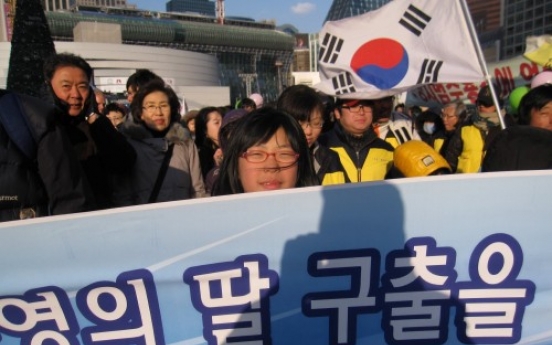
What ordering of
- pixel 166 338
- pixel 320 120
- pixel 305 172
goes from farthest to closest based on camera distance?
pixel 320 120, pixel 305 172, pixel 166 338

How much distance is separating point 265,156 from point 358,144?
105cm

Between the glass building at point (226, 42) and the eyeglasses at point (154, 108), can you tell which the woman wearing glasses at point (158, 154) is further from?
the glass building at point (226, 42)

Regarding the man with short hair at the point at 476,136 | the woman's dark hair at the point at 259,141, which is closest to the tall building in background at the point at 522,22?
the man with short hair at the point at 476,136

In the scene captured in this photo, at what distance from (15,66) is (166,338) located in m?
2.90

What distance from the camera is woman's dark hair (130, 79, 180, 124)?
2.93 m

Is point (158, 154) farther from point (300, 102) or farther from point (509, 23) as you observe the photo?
point (509, 23)

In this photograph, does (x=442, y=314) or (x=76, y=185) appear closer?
(x=442, y=314)

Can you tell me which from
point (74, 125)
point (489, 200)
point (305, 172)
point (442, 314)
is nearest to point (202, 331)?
point (305, 172)

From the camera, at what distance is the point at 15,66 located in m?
3.48

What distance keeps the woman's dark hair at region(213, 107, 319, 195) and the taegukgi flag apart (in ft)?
3.62

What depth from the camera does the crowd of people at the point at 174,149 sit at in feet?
5.69

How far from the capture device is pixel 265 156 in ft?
5.61

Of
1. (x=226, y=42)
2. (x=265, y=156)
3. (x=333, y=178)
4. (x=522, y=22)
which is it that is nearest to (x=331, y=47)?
(x=333, y=178)

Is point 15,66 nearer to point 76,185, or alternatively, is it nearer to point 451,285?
point 76,185
